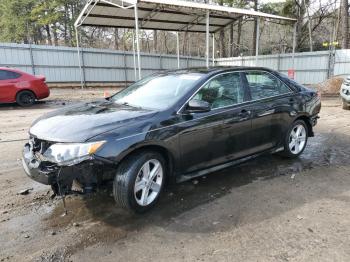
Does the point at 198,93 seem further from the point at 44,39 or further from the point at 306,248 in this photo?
the point at 44,39

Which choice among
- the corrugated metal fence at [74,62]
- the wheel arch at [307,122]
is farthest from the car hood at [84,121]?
the corrugated metal fence at [74,62]

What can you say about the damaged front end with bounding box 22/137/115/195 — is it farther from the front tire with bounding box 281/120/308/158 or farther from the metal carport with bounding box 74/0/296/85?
the metal carport with bounding box 74/0/296/85

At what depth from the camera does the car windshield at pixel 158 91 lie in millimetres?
4205

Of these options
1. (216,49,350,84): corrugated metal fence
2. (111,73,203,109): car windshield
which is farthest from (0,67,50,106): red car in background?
(216,49,350,84): corrugated metal fence

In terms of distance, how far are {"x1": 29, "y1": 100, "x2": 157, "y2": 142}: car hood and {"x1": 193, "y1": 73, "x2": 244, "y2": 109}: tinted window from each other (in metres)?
0.86

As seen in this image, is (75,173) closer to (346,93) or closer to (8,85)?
(346,93)

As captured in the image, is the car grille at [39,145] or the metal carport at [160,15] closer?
the car grille at [39,145]

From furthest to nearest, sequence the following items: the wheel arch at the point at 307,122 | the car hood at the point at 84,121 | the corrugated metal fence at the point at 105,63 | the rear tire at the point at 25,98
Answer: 1. the corrugated metal fence at the point at 105,63
2. the rear tire at the point at 25,98
3. the wheel arch at the point at 307,122
4. the car hood at the point at 84,121

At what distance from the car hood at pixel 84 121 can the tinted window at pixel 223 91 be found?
86cm

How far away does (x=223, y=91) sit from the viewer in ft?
15.1

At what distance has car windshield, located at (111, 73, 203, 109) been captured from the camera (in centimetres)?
421

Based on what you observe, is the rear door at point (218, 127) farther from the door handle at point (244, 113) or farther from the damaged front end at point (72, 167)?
the damaged front end at point (72, 167)

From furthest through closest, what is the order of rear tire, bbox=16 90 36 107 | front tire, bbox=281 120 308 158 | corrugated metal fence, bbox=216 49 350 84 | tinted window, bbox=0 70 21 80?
1. corrugated metal fence, bbox=216 49 350 84
2. rear tire, bbox=16 90 36 107
3. tinted window, bbox=0 70 21 80
4. front tire, bbox=281 120 308 158

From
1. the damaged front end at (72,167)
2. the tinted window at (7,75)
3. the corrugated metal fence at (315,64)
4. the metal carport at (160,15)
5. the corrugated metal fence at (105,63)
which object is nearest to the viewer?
the damaged front end at (72,167)
